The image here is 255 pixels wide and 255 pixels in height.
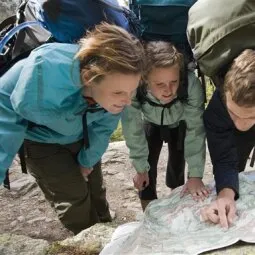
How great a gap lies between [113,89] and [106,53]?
0.66ft

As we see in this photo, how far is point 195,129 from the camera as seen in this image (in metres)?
2.88

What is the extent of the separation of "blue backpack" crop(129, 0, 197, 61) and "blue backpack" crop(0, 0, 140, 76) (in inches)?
2.7

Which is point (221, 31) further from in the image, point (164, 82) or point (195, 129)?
point (195, 129)

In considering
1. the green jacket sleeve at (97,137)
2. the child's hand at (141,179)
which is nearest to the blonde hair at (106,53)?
the green jacket sleeve at (97,137)

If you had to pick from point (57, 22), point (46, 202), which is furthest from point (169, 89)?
point (46, 202)

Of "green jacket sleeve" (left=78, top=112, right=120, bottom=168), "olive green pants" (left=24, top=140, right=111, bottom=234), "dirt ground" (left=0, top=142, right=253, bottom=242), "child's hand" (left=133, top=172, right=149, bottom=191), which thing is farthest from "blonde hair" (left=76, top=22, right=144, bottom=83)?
"dirt ground" (left=0, top=142, right=253, bottom=242)

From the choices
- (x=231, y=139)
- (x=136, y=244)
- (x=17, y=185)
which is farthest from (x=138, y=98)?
(x=17, y=185)

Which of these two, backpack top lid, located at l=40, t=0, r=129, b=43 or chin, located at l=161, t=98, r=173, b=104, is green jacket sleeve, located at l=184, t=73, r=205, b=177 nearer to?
chin, located at l=161, t=98, r=173, b=104

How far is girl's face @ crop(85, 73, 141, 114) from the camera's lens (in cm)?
220

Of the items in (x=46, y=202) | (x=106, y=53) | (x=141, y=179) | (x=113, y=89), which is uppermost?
(x=106, y=53)

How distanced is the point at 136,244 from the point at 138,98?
3.38 feet

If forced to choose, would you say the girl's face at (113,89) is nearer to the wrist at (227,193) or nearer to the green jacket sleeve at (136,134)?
the green jacket sleeve at (136,134)

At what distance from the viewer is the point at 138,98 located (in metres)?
2.84

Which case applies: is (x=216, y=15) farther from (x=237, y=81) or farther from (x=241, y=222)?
(x=241, y=222)
